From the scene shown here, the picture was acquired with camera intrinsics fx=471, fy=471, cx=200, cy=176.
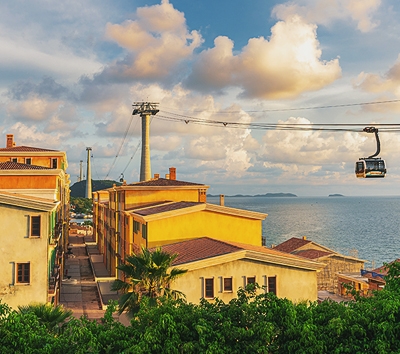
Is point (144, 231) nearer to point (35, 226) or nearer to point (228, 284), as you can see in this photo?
point (35, 226)

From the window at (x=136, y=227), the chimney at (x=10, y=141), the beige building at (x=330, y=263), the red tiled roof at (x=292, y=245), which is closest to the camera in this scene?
the window at (x=136, y=227)

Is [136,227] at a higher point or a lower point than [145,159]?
lower

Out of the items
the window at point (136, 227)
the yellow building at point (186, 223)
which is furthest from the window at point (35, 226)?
the window at point (136, 227)

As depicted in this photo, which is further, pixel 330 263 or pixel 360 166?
pixel 330 263

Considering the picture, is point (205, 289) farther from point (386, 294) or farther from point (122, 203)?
point (122, 203)

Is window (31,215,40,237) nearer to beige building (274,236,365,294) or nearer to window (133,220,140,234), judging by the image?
window (133,220,140,234)

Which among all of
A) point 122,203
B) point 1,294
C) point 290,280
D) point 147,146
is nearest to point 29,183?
point 122,203

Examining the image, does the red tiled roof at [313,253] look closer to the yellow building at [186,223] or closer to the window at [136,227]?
the yellow building at [186,223]

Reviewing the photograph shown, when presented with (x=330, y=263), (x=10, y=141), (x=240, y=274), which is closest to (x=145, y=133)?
(x=10, y=141)
